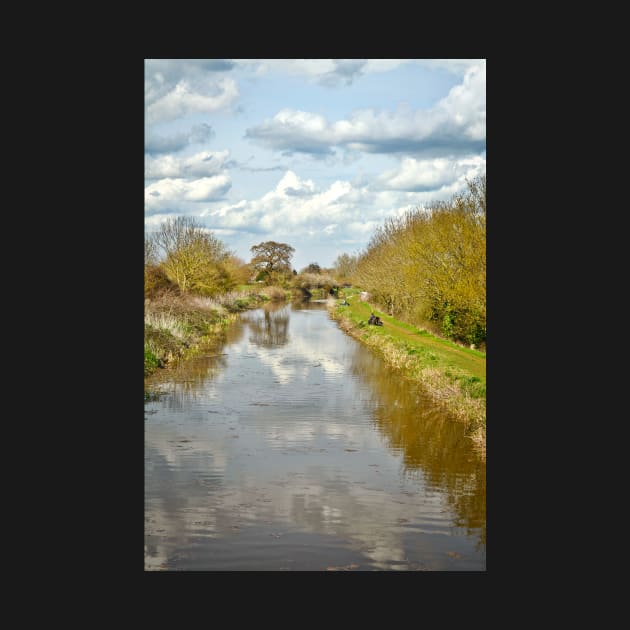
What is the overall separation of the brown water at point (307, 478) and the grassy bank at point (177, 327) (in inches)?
105

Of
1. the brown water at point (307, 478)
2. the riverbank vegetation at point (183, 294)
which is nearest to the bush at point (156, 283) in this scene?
the riverbank vegetation at point (183, 294)

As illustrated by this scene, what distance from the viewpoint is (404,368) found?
25.8m

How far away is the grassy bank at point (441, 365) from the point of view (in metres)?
17.4

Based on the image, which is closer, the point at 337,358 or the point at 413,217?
the point at 337,358

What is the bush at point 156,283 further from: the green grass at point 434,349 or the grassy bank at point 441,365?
the green grass at point 434,349

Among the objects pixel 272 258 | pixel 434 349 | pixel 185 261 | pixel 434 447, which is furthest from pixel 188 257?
pixel 272 258

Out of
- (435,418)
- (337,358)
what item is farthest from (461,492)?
(337,358)

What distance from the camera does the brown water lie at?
927 centimetres

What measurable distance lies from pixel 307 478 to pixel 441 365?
37.2 ft

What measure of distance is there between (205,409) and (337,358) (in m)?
11.9

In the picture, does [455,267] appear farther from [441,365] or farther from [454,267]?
[441,365]

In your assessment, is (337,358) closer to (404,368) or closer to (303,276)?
(404,368)

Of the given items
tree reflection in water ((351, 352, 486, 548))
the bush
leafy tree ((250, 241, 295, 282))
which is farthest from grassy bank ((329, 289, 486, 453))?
leafy tree ((250, 241, 295, 282))

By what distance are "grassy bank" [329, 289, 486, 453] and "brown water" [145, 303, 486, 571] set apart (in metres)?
0.53
